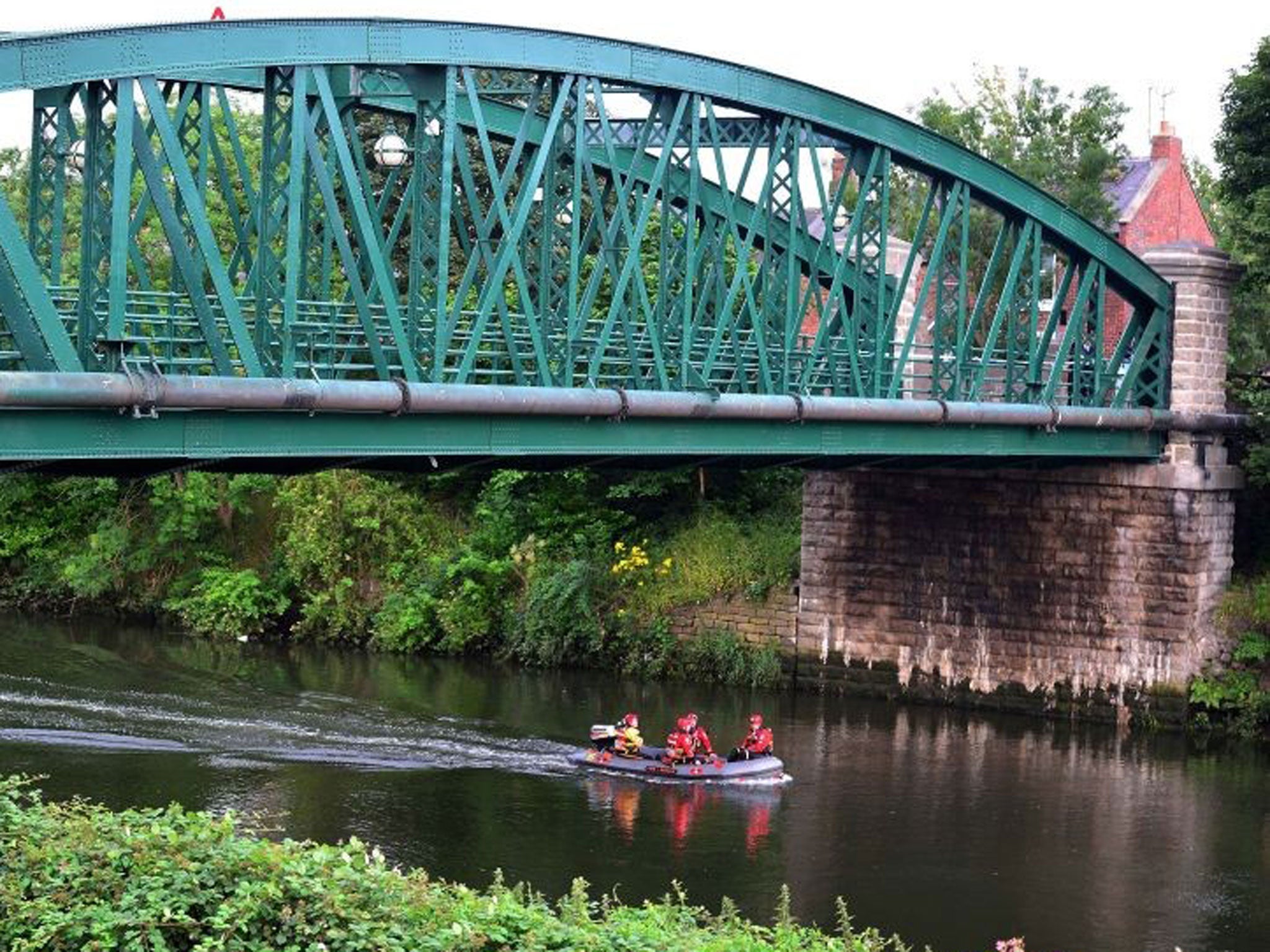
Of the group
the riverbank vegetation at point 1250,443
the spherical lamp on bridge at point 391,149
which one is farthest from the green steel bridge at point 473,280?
the riverbank vegetation at point 1250,443

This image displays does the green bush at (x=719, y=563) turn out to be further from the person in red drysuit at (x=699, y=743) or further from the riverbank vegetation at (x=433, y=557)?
the person in red drysuit at (x=699, y=743)

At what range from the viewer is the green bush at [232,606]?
46.7 m

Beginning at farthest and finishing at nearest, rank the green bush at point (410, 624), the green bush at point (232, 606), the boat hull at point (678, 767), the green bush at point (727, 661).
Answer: the green bush at point (232, 606) → the green bush at point (410, 624) → the green bush at point (727, 661) → the boat hull at point (678, 767)

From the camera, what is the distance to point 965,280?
117 feet

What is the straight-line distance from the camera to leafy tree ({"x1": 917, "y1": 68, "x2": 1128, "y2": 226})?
5022cm

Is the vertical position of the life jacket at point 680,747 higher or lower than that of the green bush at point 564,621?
lower

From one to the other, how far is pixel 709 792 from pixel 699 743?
1.23 meters

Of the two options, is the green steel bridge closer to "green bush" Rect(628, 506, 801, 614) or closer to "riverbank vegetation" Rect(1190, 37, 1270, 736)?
"riverbank vegetation" Rect(1190, 37, 1270, 736)

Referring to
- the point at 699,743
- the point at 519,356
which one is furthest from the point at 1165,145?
the point at 519,356

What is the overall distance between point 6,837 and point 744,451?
1501 cm

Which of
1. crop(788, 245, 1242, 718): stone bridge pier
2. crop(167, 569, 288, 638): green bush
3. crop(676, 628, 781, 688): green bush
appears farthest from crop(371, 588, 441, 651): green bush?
crop(788, 245, 1242, 718): stone bridge pier

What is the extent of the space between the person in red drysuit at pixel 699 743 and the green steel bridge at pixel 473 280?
4128 millimetres

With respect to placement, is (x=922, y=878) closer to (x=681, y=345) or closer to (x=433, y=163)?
(x=681, y=345)

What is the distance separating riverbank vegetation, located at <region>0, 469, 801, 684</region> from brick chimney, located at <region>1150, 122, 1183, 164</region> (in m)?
19.6
